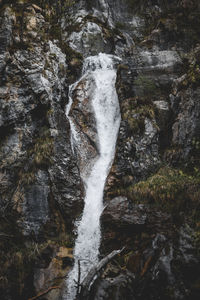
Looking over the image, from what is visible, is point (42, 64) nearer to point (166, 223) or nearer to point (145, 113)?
point (145, 113)

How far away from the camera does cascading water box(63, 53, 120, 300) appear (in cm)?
876

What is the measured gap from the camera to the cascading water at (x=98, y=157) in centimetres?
876

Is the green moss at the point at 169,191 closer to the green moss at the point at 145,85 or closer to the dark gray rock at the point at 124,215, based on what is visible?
the dark gray rock at the point at 124,215

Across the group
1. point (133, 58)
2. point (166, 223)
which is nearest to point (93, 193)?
point (166, 223)

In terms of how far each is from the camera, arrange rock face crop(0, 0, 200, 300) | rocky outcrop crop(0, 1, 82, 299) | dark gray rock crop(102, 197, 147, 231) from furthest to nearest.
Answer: rocky outcrop crop(0, 1, 82, 299)
dark gray rock crop(102, 197, 147, 231)
rock face crop(0, 0, 200, 300)

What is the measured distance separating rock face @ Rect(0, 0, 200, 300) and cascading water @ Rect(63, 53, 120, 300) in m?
0.42

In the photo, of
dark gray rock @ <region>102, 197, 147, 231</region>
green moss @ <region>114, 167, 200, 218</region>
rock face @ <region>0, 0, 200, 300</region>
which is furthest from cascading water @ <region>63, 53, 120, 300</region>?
green moss @ <region>114, 167, 200, 218</region>

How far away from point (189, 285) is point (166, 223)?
242cm

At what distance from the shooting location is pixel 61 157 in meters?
10.7

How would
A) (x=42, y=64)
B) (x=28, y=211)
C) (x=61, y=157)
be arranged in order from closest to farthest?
(x=28, y=211), (x=61, y=157), (x=42, y=64)

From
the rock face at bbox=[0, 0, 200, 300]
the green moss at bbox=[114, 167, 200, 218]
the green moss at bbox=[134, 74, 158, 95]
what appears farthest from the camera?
the green moss at bbox=[134, 74, 158, 95]

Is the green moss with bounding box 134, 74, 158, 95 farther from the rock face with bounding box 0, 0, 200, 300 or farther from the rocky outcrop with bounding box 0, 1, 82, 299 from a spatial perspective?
the rocky outcrop with bounding box 0, 1, 82, 299

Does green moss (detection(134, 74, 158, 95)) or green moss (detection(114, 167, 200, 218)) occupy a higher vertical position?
green moss (detection(134, 74, 158, 95))

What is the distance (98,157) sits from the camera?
12766 millimetres
